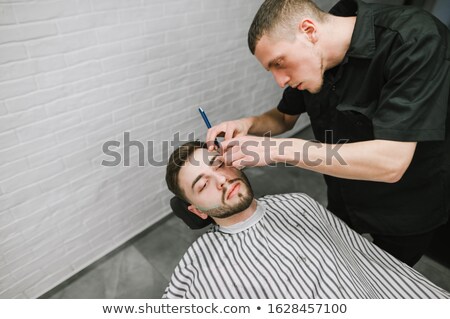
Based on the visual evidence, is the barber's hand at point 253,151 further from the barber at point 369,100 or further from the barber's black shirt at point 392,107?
the barber's black shirt at point 392,107

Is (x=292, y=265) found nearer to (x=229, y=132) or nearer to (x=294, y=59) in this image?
(x=229, y=132)

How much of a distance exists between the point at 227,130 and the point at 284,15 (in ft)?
1.89

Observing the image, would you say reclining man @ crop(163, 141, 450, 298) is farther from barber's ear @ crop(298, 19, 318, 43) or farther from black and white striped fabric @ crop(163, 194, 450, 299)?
barber's ear @ crop(298, 19, 318, 43)

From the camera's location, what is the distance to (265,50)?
3.89 ft

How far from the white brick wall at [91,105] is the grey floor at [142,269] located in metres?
0.08

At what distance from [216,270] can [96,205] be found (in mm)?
1015

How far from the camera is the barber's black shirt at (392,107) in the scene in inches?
40.6

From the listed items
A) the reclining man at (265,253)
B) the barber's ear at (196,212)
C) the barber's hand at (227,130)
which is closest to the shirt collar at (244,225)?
the reclining man at (265,253)

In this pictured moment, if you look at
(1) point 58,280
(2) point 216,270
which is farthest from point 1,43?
(1) point 58,280

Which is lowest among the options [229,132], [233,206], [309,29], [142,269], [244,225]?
[142,269]

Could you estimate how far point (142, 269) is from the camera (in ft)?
7.34

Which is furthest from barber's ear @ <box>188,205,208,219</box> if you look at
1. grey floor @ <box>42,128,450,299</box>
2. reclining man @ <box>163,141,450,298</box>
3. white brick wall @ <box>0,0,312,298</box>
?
grey floor @ <box>42,128,450,299</box>

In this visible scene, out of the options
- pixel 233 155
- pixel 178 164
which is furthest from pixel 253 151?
pixel 178 164
